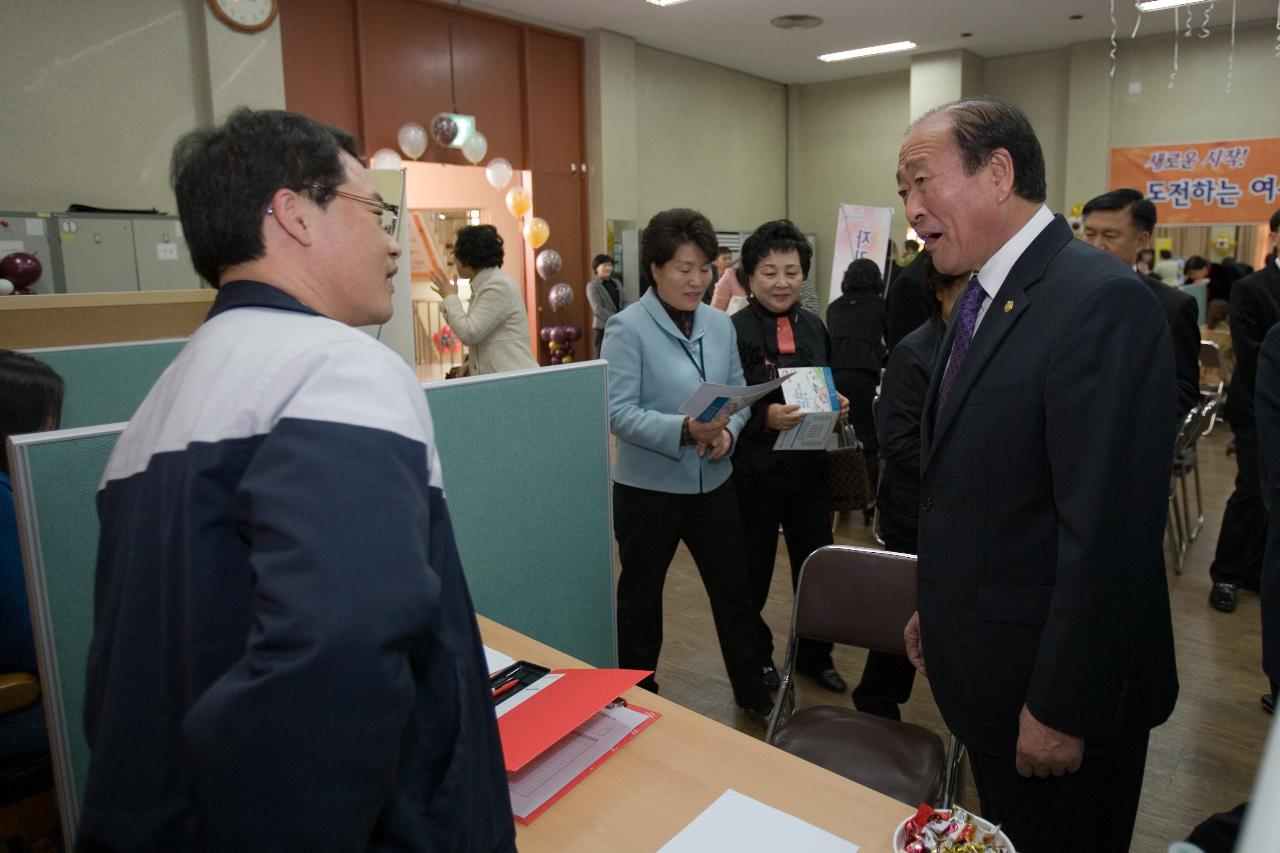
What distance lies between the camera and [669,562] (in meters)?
2.60

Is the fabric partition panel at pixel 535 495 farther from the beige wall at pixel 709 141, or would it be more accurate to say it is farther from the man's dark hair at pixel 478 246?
the beige wall at pixel 709 141

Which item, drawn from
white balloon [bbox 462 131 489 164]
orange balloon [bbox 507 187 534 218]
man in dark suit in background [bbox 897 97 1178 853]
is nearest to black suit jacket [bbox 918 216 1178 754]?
man in dark suit in background [bbox 897 97 1178 853]

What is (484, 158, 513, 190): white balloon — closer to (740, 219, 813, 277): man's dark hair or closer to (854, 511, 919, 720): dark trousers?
(740, 219, 813, 277): man's dark hair

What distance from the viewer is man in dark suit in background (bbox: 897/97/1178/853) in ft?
3.90

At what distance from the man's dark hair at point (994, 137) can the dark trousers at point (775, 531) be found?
151 cm

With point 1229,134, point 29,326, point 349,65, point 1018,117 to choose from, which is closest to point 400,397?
point 1018,117

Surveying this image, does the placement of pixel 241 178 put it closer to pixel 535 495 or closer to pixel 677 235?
pixel 535 495

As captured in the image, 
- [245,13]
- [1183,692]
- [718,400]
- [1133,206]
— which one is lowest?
[1183,692]

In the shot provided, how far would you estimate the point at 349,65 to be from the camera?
21.9 feet

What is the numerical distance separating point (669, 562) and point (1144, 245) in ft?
6.89

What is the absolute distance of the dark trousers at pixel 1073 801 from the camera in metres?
1.37

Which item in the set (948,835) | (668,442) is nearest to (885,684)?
(668,442)

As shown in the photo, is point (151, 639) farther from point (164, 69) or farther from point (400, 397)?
point (164, 69)

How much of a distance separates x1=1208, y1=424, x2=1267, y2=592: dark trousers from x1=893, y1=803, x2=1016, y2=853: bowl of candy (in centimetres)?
307
